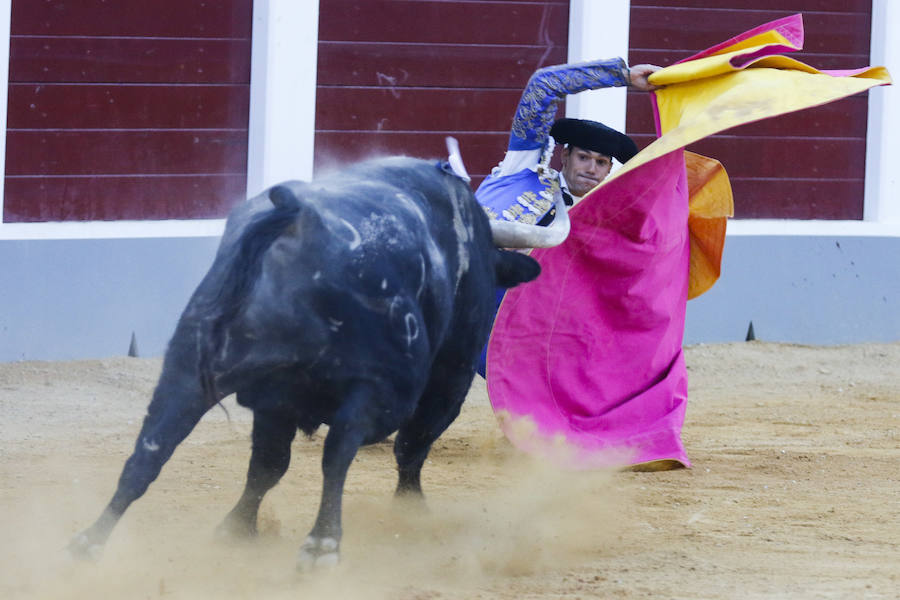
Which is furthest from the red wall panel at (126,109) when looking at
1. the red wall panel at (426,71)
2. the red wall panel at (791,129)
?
the red wall panel at (791,129)

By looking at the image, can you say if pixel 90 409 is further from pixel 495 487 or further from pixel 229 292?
pixel 229 292

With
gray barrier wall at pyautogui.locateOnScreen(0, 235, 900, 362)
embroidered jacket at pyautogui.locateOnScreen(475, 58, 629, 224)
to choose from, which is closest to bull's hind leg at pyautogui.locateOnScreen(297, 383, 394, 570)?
embroidered jacket at pyautogui.locateOnScreen(475, 58, 629, 224)

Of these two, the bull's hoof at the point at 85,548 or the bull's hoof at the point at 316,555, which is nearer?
the bull's hoof at the point at 85,548

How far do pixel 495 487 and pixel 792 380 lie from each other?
248 centimetres

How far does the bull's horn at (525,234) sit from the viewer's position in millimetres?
3781

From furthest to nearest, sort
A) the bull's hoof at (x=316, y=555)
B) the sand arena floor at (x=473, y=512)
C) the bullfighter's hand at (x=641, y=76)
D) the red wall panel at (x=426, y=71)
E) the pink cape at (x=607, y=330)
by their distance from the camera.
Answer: the red wall panel at (x=426, y=71) → the pink cape at (x=607, y=330) → the bullfighter's hand at (x=641, y=76) → the sand arena floor at (x=473, y=512) → the bull's hoof at (x=316, y=555)

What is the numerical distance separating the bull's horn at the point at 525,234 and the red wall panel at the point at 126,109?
259cm

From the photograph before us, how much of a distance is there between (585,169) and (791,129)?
299 centimetres

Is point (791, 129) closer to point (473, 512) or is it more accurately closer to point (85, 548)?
point (473, 512)

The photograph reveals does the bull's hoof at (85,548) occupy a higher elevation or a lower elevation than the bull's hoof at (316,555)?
→ higher

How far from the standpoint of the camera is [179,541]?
351 cm

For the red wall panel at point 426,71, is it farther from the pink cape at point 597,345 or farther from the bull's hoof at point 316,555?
the bull's hoof at point 316,555

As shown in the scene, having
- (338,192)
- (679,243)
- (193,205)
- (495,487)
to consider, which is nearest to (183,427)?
(338,192)

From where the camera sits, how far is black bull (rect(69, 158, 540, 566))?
9.51 ft
